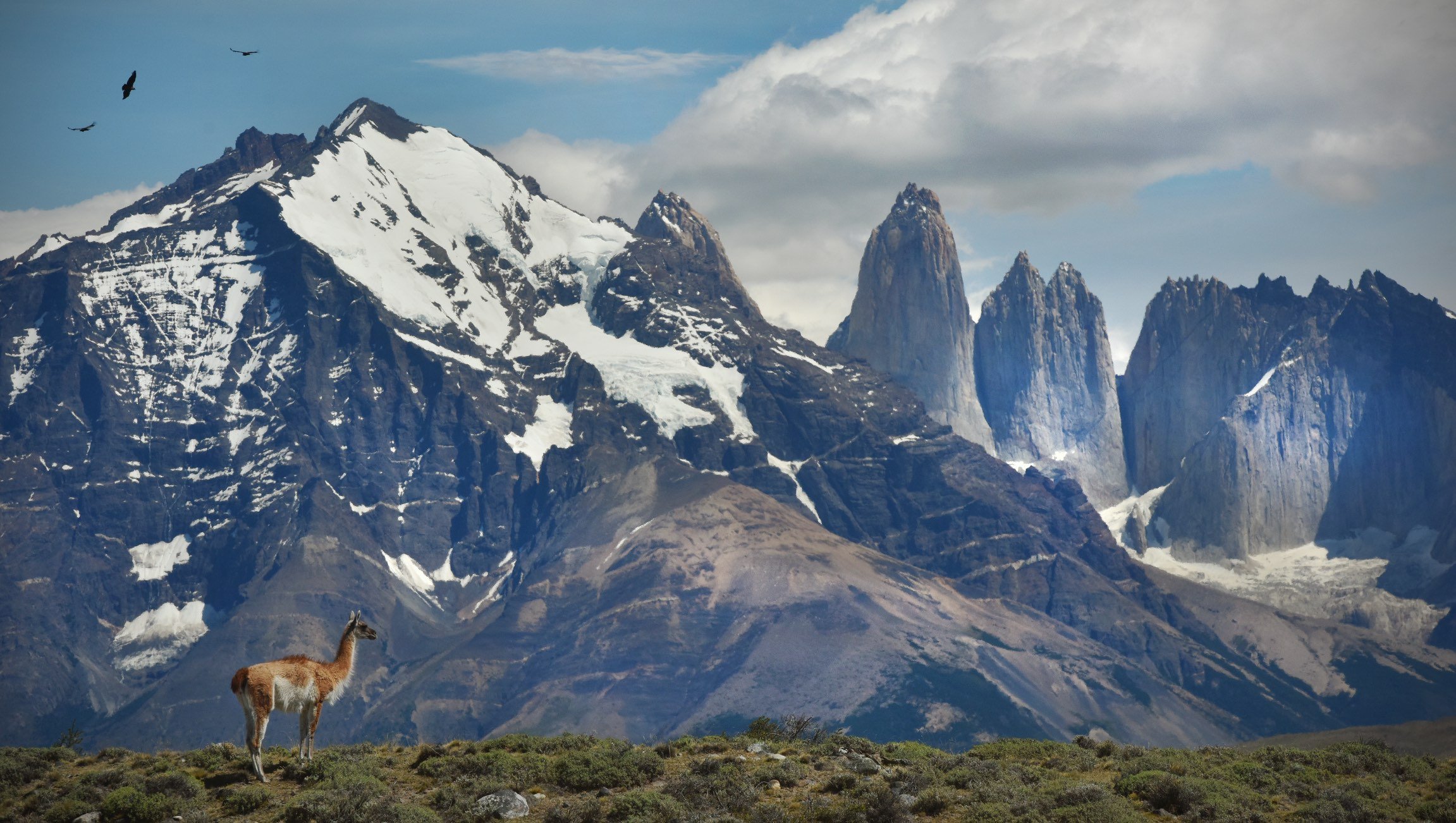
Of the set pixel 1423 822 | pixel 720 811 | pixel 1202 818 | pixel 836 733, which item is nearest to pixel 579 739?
pixel 836 733

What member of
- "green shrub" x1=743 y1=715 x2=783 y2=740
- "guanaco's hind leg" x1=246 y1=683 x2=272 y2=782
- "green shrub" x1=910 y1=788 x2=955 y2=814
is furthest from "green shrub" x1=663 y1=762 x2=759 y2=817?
"guanaco's hind leg" x1=246 y1=683 x2=272 y2=782

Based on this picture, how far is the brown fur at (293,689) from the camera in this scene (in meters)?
54.2

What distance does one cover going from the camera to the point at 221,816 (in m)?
50.8

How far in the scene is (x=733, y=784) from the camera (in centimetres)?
5203

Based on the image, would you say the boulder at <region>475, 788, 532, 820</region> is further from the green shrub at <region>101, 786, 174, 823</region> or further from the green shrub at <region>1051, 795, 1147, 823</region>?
the green shrub at <region>1051, 795, 1147, 823</region>

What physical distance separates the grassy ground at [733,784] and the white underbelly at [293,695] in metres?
2.25

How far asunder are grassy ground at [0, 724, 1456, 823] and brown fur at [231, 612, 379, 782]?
4.50 ft

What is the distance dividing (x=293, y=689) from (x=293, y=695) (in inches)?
9.8

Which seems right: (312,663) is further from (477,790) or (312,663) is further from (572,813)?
(572,813)

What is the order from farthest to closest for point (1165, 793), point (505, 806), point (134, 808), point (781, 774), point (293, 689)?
point (293, 689) → point (781, 774) → point (1165, 793) → point (505, 806) → point (134, 808)

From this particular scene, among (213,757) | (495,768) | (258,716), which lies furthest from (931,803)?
(213,757)

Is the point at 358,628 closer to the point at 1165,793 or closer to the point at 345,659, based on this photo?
the point at 345,659

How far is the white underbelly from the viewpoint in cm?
5522

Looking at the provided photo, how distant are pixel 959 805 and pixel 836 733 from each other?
15309 mm
